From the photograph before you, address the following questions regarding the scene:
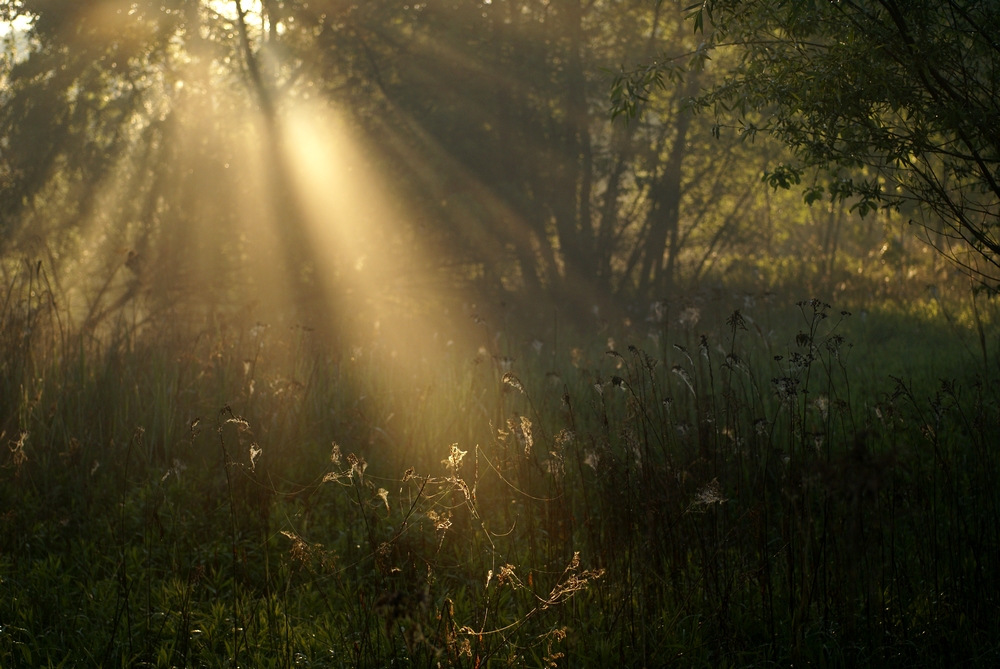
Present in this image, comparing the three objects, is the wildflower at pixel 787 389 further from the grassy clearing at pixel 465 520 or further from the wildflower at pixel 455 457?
the wildflower at pixel 455 457

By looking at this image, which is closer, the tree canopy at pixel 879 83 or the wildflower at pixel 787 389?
the wildflower at pixel 787 389

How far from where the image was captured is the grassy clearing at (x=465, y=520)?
3410 mm

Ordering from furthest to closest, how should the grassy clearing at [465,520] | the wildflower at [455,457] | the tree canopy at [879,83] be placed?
the tree canopy at [879,83] < the grassy clearing at [465,520] < the wildflower at [455,457]

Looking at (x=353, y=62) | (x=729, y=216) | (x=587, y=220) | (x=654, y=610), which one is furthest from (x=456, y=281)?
(x=654, y=610)

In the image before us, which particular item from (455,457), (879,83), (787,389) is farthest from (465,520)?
(879,83)

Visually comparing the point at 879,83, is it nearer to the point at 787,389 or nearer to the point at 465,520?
the point at 787,389

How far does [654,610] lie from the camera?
148 inches

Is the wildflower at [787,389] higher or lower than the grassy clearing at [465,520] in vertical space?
higher

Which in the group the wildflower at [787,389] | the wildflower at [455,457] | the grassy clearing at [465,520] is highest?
the wildflower at [787,389]

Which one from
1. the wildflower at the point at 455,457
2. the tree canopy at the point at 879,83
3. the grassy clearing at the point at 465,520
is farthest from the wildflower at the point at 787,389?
the wildflower at the point at 455,457

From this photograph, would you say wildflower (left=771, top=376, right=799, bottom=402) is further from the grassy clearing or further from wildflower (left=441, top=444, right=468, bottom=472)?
wildflower (left=441, top=444, right=468, bottom=472)

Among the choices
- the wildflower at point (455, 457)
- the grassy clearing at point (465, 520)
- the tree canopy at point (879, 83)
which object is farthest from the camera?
the tree canopy at point (879, 83)

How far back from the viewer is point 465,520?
4773 mm

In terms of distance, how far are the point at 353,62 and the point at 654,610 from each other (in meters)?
11.7
